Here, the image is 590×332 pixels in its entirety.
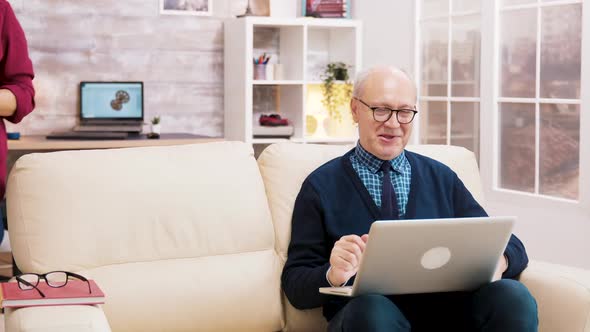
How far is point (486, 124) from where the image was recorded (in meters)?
4.39

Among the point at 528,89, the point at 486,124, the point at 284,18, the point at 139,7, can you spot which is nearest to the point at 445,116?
the point at 486,124

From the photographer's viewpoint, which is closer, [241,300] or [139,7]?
[241,300]

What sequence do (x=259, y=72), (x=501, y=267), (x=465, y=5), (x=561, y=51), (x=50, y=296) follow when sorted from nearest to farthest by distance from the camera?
(x=50, y=296) → (x=501, y=267) → (x=561, y=51) → (x=465, y=5) → (x=259, y=72)

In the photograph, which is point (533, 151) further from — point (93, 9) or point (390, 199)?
point (93, 9)

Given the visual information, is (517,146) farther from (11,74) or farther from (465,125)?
(11,74)

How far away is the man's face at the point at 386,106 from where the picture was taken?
2592 mm

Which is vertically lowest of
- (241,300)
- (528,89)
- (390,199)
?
(241,300)

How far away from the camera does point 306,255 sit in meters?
2.43

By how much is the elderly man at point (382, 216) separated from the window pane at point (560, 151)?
1.41 meters

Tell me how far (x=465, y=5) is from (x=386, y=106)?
2158mm

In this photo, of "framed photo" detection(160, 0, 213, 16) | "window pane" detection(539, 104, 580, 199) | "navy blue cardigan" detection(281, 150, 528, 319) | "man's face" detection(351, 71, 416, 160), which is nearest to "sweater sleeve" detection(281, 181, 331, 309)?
"navy blue cardigan" detection(281, 150, 528, 319)

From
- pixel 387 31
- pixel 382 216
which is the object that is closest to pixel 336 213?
pixel 382 216

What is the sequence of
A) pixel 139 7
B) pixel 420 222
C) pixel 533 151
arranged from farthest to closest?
pixel 139 7
pixel 533 151
pixel 420 222

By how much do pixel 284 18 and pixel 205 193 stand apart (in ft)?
9.26
